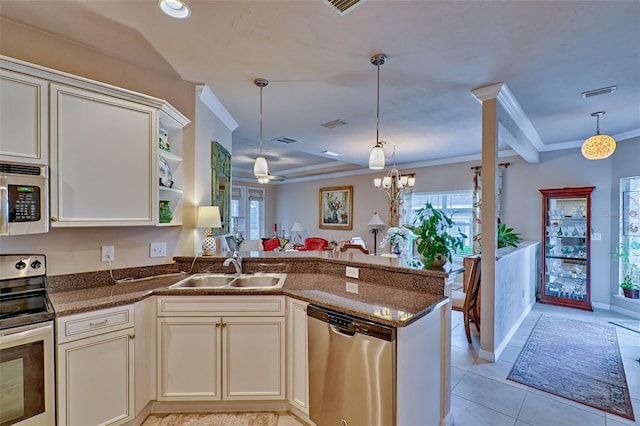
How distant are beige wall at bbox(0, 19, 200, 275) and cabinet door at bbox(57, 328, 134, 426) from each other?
692mm

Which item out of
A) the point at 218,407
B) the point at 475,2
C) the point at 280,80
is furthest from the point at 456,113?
the point at 218,407

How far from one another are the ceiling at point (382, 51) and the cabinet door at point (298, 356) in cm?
190

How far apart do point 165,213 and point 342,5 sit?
2.12 m

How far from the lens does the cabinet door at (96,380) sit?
1.68 m

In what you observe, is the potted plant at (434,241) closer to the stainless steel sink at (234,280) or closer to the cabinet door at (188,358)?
the stainless steel sink at (234,280)

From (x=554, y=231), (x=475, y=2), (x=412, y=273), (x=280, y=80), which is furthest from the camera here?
(x=554, y=231)

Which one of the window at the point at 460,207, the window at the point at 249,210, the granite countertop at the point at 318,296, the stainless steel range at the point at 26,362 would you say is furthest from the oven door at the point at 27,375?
the window at the point at 249,210

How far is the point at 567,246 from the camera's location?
4.81 m

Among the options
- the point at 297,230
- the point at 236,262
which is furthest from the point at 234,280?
the point at 297,230

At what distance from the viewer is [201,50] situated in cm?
225

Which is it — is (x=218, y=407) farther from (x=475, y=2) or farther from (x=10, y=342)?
(x=475, y=2)

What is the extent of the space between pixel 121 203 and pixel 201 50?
1.31 metres

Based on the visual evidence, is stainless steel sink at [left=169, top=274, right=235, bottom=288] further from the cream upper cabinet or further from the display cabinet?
the display cabinet

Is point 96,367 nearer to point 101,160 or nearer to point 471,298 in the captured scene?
point 101,160
